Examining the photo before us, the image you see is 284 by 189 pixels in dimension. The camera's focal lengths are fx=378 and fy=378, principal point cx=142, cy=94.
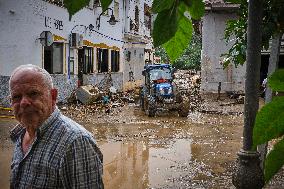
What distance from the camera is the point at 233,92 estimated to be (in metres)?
18.1

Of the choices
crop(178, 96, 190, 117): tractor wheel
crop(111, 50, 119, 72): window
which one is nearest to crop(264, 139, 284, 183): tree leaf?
crop(178, 96, 190, 117): tractor wheel

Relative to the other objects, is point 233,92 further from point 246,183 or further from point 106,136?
point 246,183

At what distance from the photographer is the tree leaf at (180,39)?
896 millimetres

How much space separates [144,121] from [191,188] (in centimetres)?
628

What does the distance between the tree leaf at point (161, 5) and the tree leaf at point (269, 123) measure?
310 millimetres

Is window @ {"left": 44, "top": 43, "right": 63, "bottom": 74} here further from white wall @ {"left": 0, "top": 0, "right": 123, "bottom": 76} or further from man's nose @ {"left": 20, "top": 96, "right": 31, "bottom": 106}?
man's nose @ {"left": 20, "top": 96, "right": 31, "bottom": 106}

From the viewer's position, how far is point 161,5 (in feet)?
2.46

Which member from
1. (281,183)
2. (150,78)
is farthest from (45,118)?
(150,78)

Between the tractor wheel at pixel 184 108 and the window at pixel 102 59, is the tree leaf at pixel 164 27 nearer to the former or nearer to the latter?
the tractor wheel at pixel 184 108

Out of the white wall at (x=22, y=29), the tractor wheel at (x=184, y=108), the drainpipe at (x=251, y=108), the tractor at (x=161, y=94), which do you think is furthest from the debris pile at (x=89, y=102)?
the drainpipe at (x=251, y=108)

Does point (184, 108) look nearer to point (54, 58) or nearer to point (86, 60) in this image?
point (54, 58)

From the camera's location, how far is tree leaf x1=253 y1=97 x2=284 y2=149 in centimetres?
53

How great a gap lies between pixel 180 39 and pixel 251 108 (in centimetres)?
250

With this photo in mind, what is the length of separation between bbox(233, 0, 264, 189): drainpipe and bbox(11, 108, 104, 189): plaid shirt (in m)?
1.29
